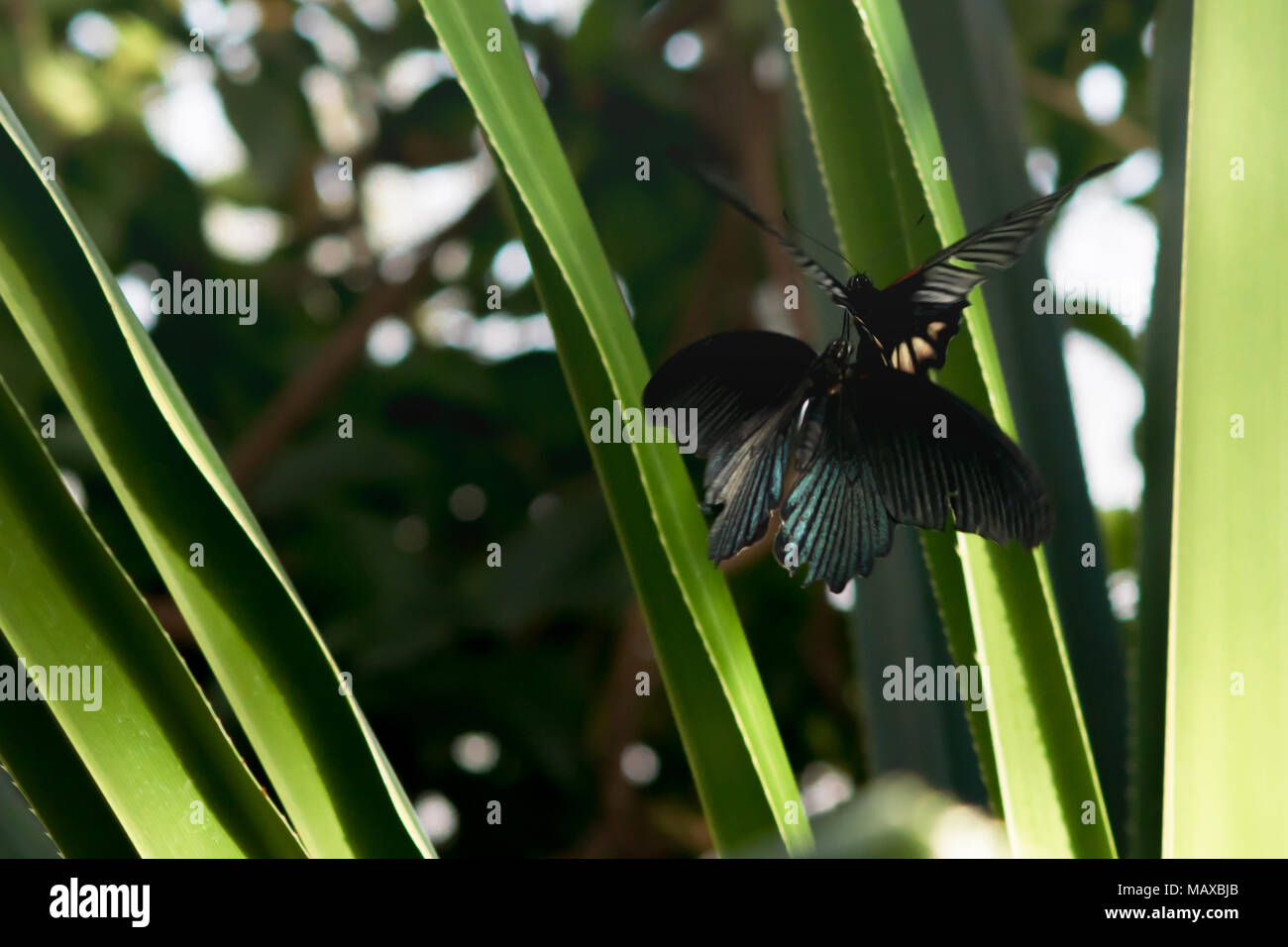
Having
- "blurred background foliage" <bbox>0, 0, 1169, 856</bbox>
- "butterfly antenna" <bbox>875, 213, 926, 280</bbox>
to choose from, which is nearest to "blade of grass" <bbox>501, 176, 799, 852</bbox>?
"butterfly antenna" <bbox>875, 213, 926, 280</bbox>

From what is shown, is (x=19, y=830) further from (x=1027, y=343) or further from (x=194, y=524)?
(x=1027, y=343)

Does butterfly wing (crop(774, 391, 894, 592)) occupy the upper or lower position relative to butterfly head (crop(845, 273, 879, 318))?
lower

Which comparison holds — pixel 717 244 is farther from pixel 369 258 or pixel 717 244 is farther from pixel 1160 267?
pixel 1160 267

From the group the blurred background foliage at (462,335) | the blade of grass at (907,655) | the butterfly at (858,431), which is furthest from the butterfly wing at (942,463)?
the blurred background foliage at (462,335)

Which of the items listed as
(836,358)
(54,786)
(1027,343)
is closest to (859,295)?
(836,358)

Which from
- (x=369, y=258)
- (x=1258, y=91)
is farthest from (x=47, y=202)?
(x=369, y=258)

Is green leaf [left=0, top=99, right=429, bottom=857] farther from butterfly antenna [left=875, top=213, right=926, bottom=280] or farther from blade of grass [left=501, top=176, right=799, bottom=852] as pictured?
butterfly antenna [left=875, top=213, right=926, bottom=280]

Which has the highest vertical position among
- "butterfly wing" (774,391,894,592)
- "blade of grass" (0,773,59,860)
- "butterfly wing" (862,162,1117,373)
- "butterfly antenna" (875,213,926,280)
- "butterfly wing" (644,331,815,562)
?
"butterfly antenna" (875,213,926,280)
